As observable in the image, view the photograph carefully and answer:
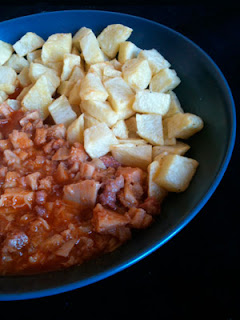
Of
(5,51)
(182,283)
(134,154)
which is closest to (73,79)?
(5,51)

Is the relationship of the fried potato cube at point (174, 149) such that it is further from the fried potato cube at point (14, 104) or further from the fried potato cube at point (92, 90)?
the fried potato cube at point (14, 104)

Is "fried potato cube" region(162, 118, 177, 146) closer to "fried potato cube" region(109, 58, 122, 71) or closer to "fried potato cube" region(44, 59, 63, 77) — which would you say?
"fried potato cube" region(109, 58, 122, 71)

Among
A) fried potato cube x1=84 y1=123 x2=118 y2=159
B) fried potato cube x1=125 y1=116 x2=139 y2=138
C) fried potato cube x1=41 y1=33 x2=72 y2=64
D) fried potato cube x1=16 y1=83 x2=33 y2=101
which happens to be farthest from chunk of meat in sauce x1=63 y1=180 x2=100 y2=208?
fried potato cube x1=41 y1=33 x2=72 y2=64

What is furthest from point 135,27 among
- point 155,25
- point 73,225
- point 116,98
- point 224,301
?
point 224,301

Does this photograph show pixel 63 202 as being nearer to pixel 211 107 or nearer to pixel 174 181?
pixel 174 181

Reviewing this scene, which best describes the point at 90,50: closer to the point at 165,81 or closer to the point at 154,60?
the point at 154,60

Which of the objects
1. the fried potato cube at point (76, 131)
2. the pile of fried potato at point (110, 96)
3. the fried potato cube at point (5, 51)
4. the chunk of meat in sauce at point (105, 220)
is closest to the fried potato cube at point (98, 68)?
the pile of fried potato at point (110, 96)
